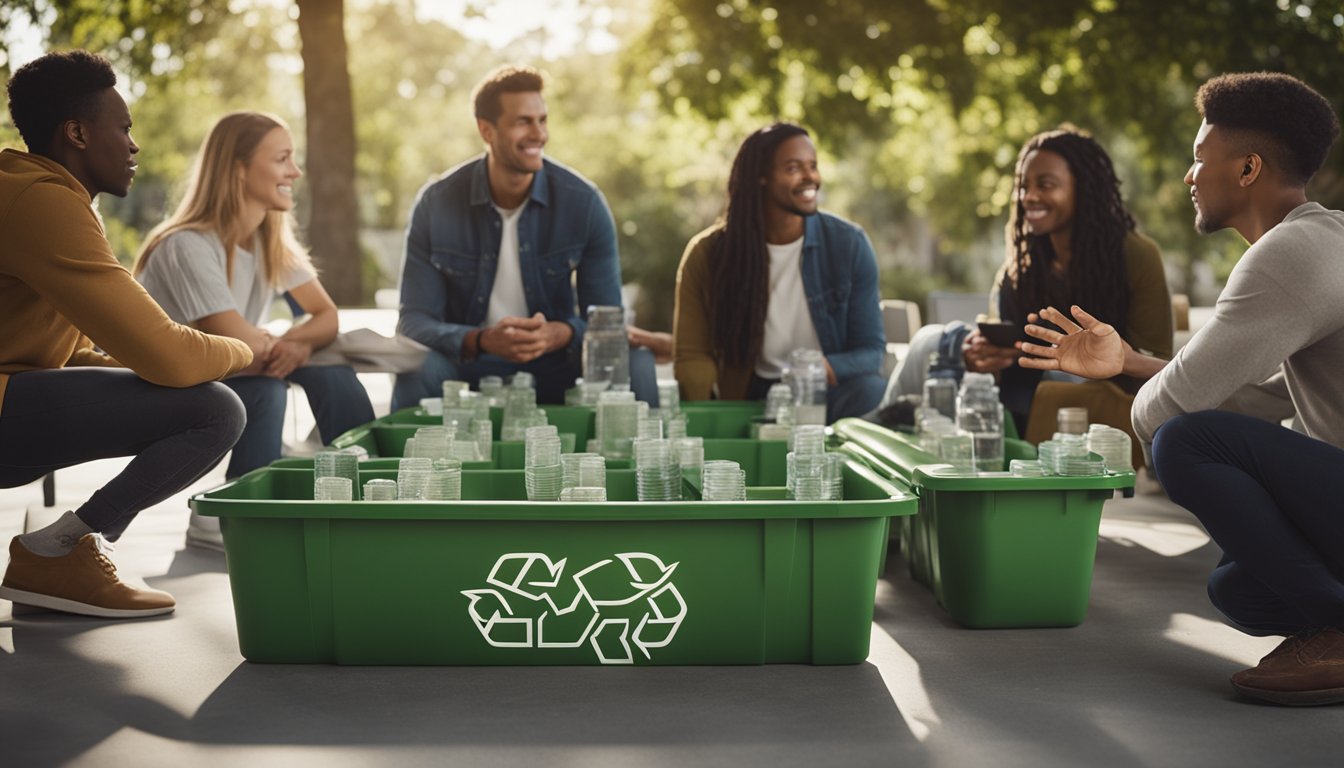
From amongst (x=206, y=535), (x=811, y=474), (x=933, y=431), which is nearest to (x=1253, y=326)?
(x=811, y=474)

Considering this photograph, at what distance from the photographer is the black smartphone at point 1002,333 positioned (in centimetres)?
507

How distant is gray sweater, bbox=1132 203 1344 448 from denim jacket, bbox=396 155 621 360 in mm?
3260

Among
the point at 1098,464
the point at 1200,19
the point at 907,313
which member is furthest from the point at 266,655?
the point at 1200,19

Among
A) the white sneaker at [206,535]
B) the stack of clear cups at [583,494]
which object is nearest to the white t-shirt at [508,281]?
the white sneaker at [206,535]

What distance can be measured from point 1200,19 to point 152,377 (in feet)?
35.6

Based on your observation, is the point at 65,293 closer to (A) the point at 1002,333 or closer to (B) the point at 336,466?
(B) the point at 336,466

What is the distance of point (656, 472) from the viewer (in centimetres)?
364

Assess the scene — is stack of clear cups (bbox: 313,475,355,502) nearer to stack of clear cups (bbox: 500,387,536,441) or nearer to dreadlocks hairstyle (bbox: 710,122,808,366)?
stack of clear cups (bbox: 500,387,536,441)

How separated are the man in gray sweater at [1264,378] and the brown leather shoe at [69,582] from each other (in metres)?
2.59

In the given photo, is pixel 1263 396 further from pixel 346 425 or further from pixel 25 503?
pixel 25 503

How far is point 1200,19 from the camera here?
12.2m

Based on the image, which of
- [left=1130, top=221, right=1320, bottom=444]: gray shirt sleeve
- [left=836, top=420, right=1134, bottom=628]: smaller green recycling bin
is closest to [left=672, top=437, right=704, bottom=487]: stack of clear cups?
[left=836, top=420, right=1134, bottom=628]: smaller green recycling bin

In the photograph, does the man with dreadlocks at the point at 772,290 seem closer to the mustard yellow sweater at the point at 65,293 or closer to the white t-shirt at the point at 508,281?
the white t-shirt at the point at 508,281

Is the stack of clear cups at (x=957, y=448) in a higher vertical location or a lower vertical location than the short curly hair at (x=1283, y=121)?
lower
